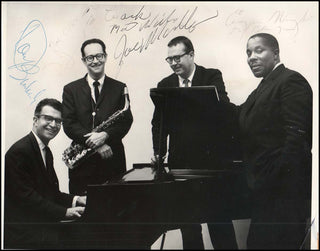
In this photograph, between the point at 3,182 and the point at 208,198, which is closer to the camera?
the point at 208,198

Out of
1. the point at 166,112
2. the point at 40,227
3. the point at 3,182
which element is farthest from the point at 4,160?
the point at 166,112

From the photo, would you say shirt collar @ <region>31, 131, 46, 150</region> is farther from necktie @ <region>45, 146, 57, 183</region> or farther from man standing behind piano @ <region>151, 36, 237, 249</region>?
man standing behind piano @ <region>151, 36, 237, 249</region>

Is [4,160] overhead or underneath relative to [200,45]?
underneath

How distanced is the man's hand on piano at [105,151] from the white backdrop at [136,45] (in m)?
0.12

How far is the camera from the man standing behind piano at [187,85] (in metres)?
3.17

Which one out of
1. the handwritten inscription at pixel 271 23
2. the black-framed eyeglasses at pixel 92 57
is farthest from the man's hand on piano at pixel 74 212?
the handwritten inscription at pixel 271 23

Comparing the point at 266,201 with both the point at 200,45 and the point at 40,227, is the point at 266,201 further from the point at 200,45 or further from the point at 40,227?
the point at 40,227

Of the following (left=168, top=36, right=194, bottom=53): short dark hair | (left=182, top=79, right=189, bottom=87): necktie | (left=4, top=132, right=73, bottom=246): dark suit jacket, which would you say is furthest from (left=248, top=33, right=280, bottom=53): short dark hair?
(left=4, top=132, right=73, bottom=246): dark suit jacket

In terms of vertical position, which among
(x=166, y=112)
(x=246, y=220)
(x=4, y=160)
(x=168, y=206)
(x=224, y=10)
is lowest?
(x=246, y=220)

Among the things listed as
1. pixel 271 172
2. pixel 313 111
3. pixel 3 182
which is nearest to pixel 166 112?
pixel 271 172

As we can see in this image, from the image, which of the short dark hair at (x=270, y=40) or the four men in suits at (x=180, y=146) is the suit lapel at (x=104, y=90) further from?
the short dark hair at (x=270, y=40)

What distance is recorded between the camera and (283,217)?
3.25 metres

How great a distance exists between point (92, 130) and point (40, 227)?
31.4 inches

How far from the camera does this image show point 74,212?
3.23m
